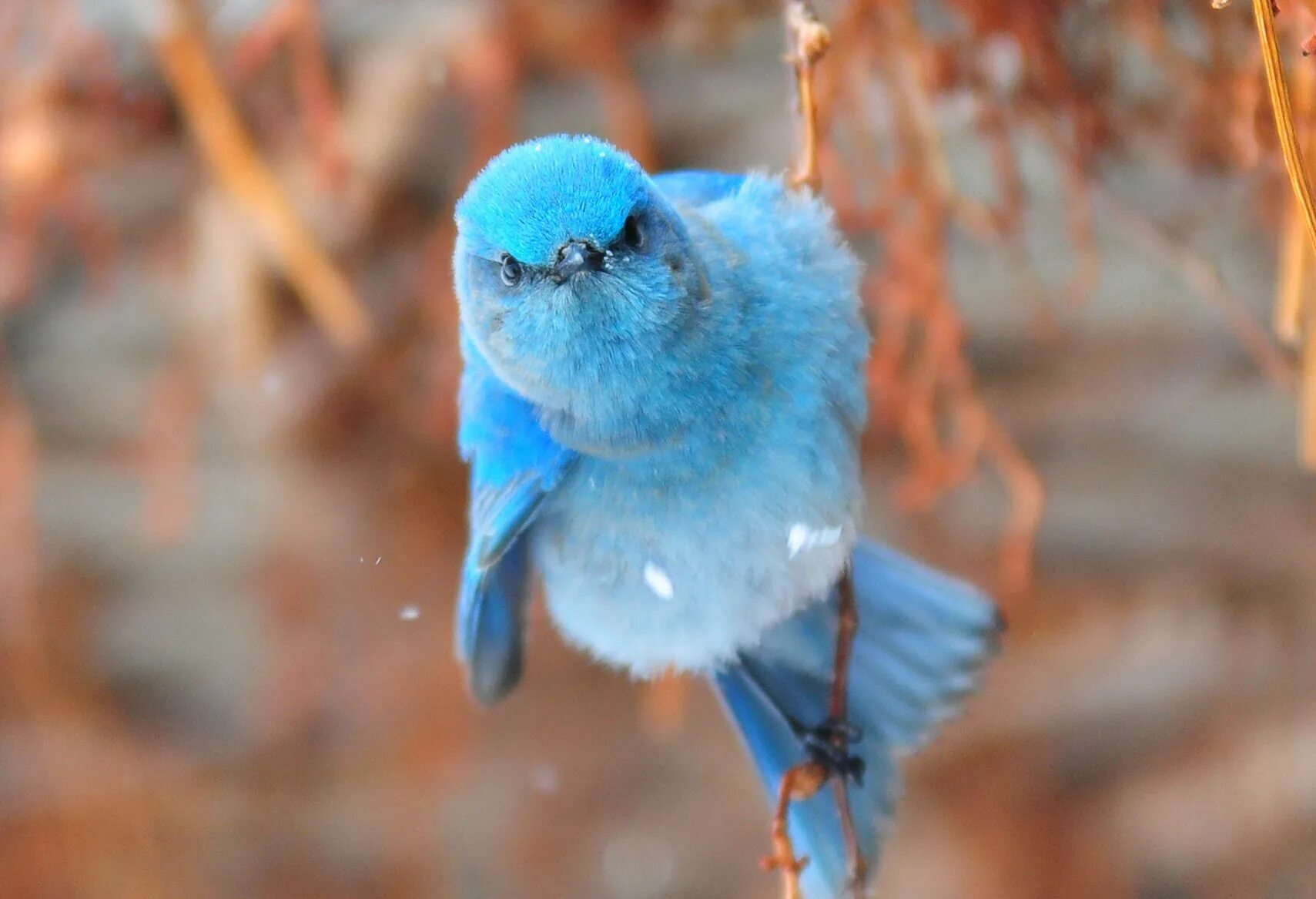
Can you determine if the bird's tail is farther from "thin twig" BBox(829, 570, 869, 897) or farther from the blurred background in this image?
the blurred background

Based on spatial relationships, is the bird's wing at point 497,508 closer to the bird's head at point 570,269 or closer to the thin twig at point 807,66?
the bird's head at point 570,269

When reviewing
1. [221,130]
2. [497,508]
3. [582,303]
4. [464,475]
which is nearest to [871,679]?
[497,508]

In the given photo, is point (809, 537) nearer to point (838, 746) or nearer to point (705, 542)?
point (705, 542)

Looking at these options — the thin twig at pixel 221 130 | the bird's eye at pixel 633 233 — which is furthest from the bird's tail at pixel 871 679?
the thin twig at pixel 221 130

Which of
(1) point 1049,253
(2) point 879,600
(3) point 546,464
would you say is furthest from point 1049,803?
(3) point 546,464

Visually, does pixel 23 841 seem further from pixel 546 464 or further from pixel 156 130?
pixel 546 464

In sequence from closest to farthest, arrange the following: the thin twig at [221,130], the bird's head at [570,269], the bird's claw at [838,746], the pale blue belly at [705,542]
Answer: the bird's head at [570,269] → the pale blue belly at [705,542] → the bird's claw at [838,746] → the thin twig at [221,130]
